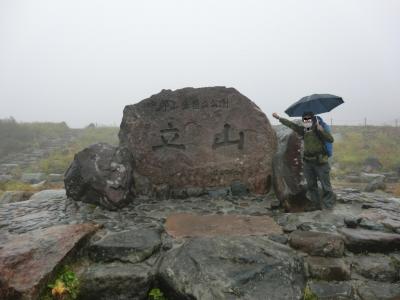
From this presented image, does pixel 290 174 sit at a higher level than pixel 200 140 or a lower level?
lower

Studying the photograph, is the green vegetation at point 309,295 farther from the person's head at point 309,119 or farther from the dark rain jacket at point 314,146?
the person's head at point 309,119

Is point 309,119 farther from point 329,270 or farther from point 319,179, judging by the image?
point 329,270

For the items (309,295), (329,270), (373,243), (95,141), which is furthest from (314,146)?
(95,141)

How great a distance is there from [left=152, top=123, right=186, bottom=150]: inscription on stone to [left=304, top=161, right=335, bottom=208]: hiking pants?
9.49ft

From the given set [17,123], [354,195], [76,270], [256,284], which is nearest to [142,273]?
[76,270]

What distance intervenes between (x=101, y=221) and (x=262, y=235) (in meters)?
2.91

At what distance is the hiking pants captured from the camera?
646 cm

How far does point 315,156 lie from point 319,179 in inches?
22.1

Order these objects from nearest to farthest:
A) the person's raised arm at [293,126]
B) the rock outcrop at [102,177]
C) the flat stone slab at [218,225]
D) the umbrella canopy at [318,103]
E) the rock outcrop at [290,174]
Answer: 1. the flat stone slab at [218,225]
2. the umbrella canopy at [318,103]
3. the rock outcrop at [290,174]
4. the person's raised arm at [293,126]
5. the rock outcrop at [102,177]

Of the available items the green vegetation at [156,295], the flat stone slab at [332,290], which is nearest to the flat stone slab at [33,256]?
the green vegetation at [156,295]

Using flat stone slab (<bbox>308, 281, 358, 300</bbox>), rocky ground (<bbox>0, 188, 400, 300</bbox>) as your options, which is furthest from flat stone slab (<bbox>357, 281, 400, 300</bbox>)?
flat stone slab (<bbox>308, 281, 358, 300</bbox>)

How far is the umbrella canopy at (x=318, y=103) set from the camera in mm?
6215

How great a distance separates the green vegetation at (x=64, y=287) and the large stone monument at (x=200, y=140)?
352 cm

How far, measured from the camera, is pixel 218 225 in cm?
587
